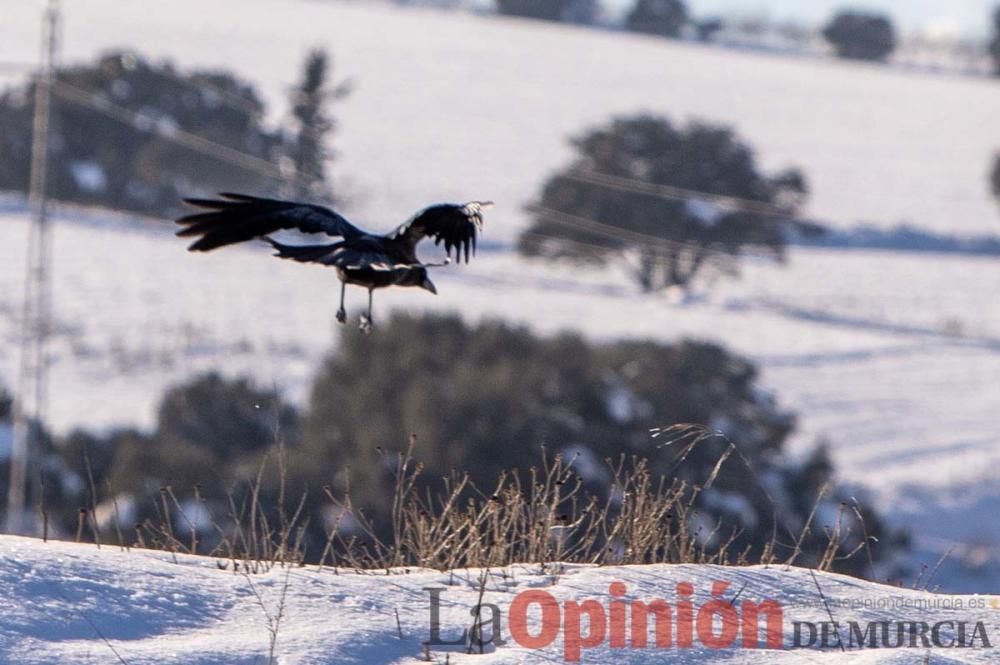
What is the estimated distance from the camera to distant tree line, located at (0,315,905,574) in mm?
22547

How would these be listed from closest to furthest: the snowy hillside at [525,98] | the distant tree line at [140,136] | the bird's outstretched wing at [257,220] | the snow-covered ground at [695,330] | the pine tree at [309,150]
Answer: the bird's outstretched wing at [257,220] → the pine tree at [309,150] → the snow-covered ground at [695,330] → the distant tree line at [140,136] → the snowy hillside at [525,98]

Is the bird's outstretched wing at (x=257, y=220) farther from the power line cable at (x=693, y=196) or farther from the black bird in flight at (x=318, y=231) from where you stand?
the power line cable at (x=693, y=196)

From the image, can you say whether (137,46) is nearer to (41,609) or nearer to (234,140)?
(234,140)

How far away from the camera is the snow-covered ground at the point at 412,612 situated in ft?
17.6

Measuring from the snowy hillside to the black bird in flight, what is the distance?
3322cm

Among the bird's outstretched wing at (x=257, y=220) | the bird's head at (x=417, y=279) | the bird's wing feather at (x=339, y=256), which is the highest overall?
the bird's outstretched wing at (x=257, y=220)

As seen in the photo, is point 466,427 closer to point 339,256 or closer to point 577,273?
point 577,273

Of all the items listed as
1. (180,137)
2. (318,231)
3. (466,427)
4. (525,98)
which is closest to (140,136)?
(180,137)

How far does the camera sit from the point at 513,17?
289ft

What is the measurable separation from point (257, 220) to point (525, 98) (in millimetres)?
59764

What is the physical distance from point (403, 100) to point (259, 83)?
7.53 metres

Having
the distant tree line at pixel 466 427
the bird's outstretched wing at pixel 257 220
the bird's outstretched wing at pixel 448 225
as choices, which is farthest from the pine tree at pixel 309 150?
the bird's outstretched wing at pixel 257 220

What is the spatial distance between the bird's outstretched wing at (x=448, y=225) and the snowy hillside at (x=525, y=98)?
108 feet

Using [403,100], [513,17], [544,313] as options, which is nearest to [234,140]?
[544,313]
